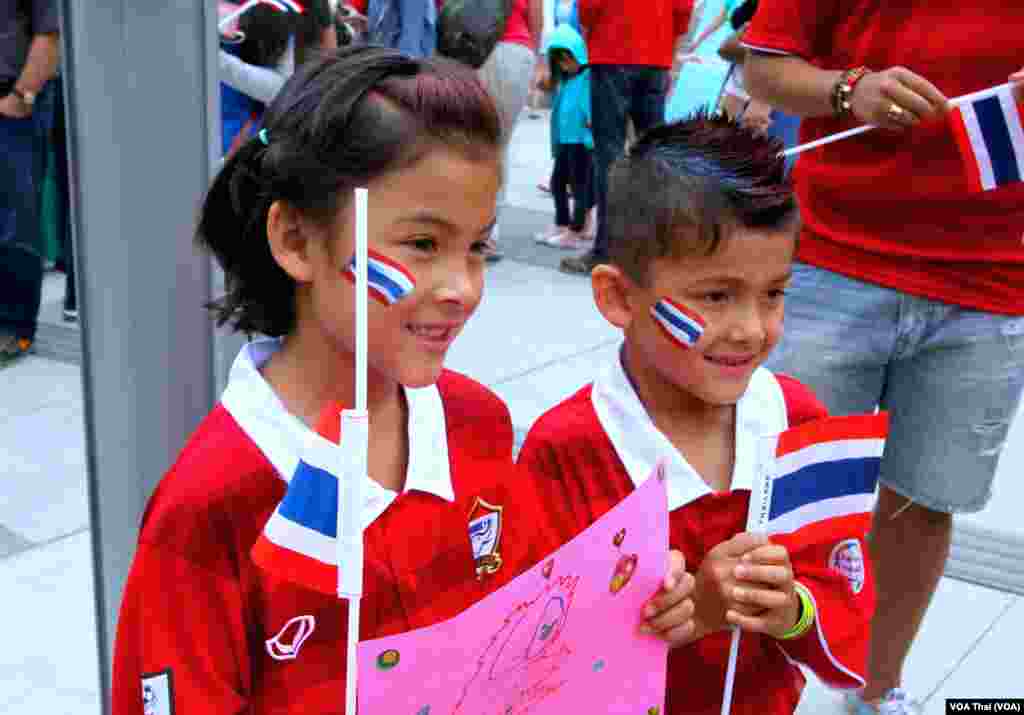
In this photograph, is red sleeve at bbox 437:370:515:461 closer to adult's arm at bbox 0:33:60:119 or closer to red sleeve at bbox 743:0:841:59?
red sleeve at bbox 743:0:841:59

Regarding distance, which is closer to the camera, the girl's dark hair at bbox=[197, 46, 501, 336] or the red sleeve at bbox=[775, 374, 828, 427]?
the girl's dark hair at bbox=[197, 46, 501, 336]

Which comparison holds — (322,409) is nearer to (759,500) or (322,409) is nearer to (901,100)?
(759,500)

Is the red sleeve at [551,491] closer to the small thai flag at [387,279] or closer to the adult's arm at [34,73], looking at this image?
the small thai flag at [387,279]

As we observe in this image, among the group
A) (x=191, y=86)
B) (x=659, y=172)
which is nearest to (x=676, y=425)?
(x=659, y=172)

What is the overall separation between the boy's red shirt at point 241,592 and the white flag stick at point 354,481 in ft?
0.65

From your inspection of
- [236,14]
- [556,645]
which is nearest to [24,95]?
[236,14]

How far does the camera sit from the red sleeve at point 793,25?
92.1 inches

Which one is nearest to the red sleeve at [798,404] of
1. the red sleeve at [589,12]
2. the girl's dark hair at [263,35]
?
the girl's dark hair at [263,35]

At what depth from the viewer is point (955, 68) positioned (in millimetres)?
2236

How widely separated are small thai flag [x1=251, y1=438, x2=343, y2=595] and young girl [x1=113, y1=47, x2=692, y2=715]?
100 mm

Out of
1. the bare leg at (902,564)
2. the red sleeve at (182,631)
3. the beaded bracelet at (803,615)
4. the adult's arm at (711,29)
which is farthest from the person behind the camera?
the adult's arm at (711,29)

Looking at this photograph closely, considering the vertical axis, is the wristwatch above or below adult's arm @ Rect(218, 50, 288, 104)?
below

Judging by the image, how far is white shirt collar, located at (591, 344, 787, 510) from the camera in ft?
5.86

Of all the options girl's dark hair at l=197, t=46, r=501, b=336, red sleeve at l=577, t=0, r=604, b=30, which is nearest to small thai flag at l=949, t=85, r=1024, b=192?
girl's dark hair at l=197, t=46, r=501, b=336
